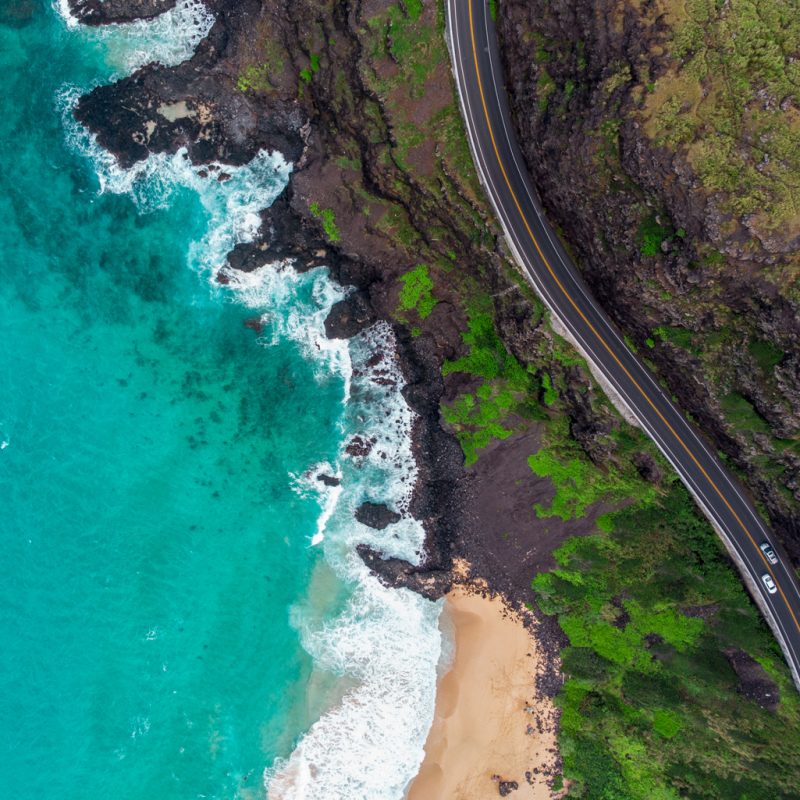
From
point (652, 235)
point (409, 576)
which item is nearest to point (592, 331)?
point (652, 235)

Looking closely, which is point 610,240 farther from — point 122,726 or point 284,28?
point 122,726

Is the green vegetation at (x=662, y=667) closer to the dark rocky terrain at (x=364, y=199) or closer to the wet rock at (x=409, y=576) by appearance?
the dark rocky terrain at (x=364, y=199)

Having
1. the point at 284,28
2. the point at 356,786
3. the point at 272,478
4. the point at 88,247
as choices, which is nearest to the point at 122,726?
the point at 356,786

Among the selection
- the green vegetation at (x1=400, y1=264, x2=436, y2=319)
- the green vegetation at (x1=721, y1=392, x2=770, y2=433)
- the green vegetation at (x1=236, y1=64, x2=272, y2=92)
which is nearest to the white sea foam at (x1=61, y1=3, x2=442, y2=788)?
the green vegetation at (x1=400, y1=264, x2=436, y2=319)

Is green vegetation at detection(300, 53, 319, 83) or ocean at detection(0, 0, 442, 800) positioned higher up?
green vegetation at detection(300, 53, 319, 83)

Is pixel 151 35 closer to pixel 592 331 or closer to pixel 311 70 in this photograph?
pixel 311 70

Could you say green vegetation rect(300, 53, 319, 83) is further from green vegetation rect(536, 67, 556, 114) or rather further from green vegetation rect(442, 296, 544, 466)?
green vegetation rect(442, 296, 544, 466)
